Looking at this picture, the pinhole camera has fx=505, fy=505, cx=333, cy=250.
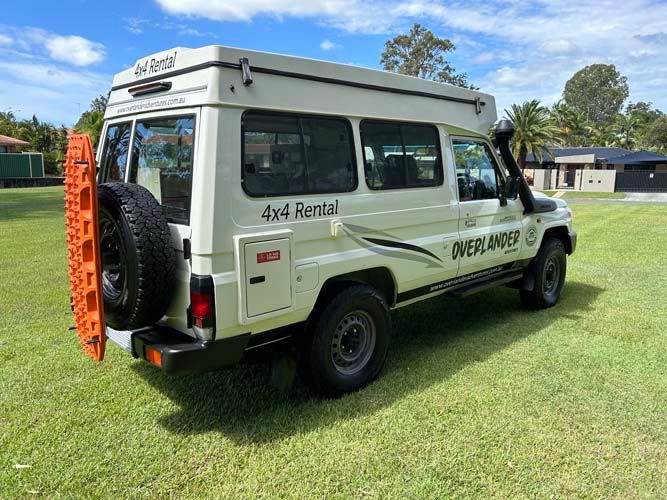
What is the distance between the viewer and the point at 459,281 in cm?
511

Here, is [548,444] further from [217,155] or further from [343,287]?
[217,155]

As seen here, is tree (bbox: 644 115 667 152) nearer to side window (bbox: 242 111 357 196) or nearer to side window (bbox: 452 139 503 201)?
side window (bbox: 452 139 503 201)

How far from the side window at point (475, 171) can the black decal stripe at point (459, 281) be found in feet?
2.65

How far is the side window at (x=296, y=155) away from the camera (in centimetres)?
330

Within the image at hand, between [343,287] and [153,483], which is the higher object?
[343,287]

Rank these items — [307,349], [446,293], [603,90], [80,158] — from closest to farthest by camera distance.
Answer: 1. [80,158]
2. [307,349]
3. [446,293]
4. [603,90]

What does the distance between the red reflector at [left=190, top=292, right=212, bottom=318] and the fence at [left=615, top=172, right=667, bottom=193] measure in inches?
1550

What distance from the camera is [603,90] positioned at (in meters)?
96.8

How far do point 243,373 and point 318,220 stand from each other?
5.26ft

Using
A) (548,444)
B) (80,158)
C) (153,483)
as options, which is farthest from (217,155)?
(548,444)

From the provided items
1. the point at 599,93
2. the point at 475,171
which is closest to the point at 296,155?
the point at 475,171

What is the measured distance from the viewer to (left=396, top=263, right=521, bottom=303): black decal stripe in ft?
15.0

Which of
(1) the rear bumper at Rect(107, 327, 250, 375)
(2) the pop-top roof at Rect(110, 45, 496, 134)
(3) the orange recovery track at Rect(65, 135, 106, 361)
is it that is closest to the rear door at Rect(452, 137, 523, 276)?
(2) the pop-top roof at Rect(110, 45, 496, 134)

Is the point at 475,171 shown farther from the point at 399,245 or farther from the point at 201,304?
the point at 201,304
